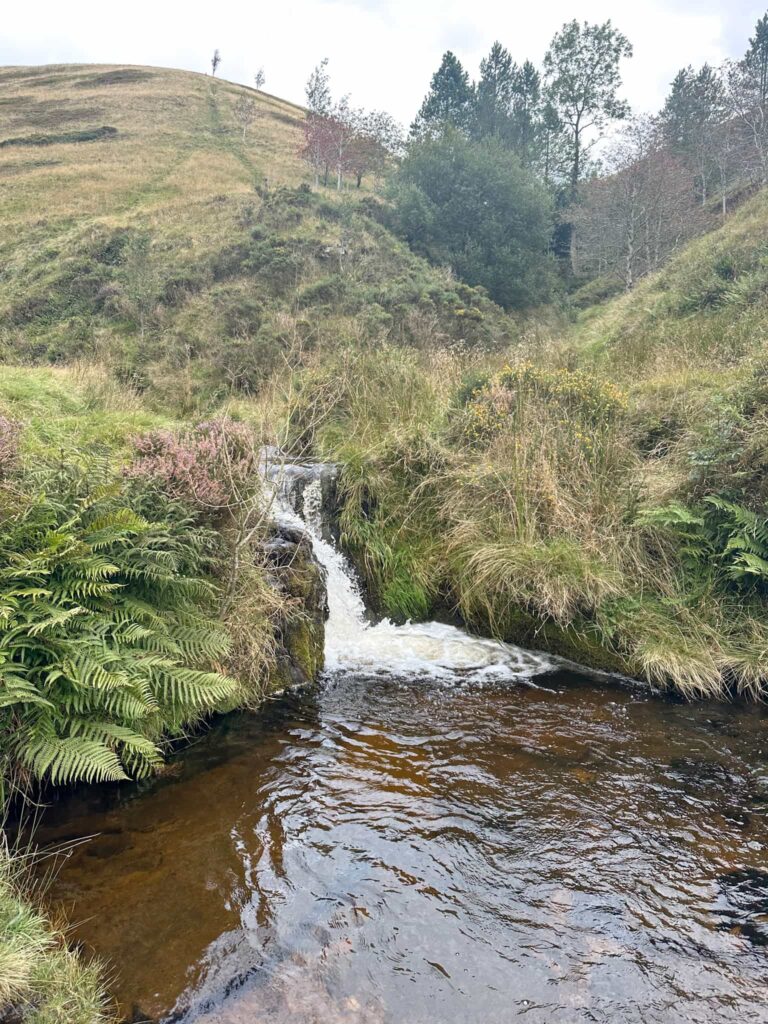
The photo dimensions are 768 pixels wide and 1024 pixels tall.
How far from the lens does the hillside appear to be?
61.2ft

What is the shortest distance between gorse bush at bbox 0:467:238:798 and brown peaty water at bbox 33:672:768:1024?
0.57 m

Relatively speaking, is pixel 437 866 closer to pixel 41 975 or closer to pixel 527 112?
pixel 41 975

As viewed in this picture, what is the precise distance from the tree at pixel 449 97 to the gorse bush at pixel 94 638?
4490 centimetres

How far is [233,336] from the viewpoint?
19953 mm

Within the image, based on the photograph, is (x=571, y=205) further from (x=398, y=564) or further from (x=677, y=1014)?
(x=677, y=1014)

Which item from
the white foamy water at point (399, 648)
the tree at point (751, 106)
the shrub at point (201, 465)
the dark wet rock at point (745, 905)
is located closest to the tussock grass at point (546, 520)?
the white foamy water at point (399, 648)

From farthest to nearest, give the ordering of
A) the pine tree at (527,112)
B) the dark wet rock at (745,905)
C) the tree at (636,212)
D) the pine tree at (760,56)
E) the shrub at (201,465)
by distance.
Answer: the pine tree at (527,112)
the pine tree at (760,56)
the tree at (636,212)
the shrub at (201,465)
the dark wet rock at (745,905)

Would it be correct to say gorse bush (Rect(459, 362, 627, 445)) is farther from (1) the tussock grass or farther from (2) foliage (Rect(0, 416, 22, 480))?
(2) foliage (Rect(0, 416, 22, 480))

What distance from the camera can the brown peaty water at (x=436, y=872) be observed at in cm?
311

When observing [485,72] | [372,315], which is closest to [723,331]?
[372,315]

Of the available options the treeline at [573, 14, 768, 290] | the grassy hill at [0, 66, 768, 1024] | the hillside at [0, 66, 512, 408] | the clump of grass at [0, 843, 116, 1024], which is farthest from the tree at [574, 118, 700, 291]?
the clump of grass at [0, 843, 116, 1024]

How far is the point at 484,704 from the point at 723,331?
9.58 metres

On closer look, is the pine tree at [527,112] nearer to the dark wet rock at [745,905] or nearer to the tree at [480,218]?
the tree at [480,218]

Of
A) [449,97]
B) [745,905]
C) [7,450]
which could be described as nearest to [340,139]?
[449,97]
